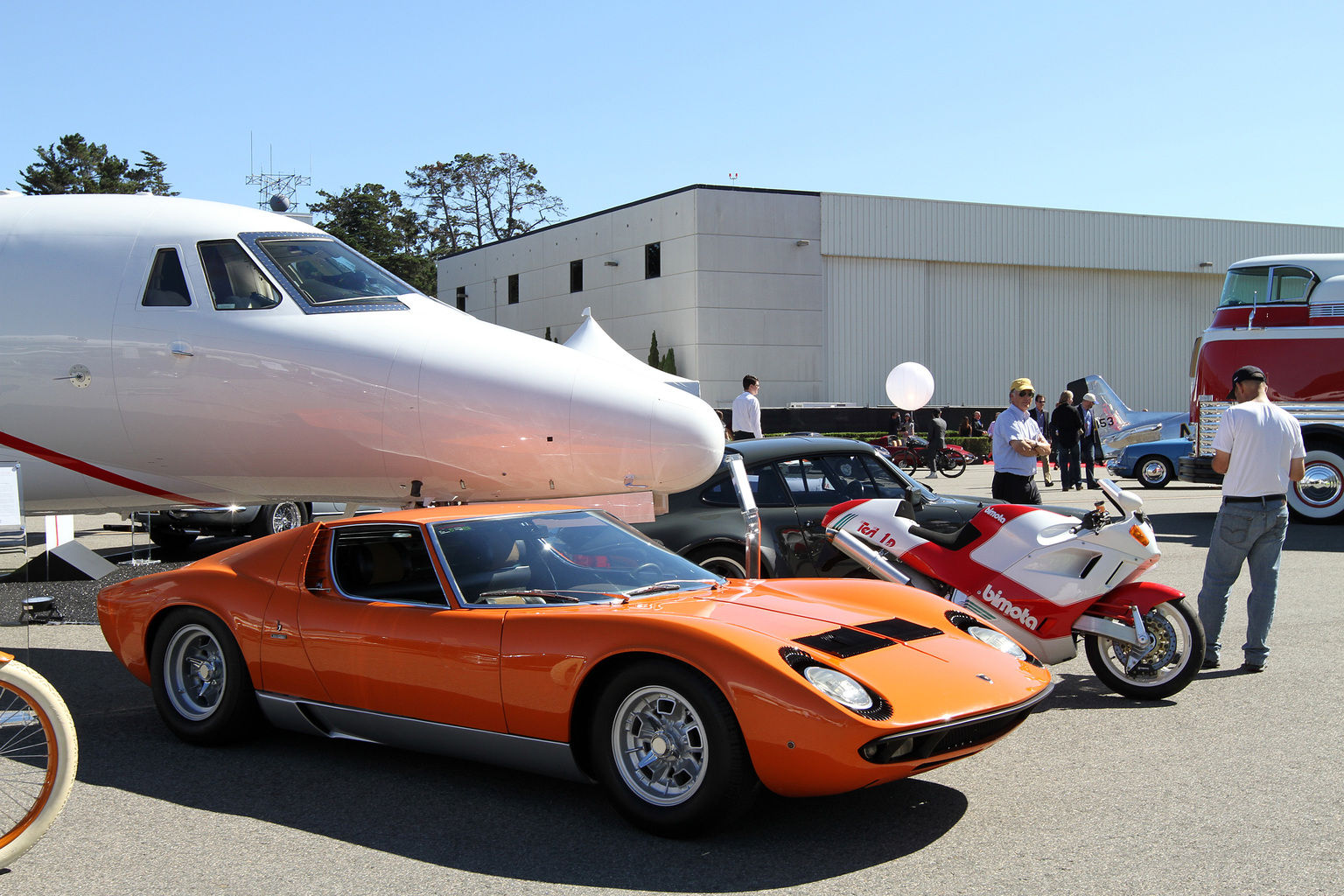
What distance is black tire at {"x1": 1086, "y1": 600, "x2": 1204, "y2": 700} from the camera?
575 cm

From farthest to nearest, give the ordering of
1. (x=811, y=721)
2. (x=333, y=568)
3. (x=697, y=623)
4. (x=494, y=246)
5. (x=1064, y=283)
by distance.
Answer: (x=494, y=246) < (x=1064, y=283) < (x=333, y=568) < (x=697, y=623) < (x=811, y=721)

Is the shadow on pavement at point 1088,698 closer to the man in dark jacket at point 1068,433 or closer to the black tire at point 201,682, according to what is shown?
the black tire at point 201,682

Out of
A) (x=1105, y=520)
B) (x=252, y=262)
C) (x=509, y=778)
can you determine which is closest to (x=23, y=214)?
(x=252, y=262)

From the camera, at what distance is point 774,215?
130 feet

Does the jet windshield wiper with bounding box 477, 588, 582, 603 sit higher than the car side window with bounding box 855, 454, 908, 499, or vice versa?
the car side window with bounding box 855, 454, 908, 499

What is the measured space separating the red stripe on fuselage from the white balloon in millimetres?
27899

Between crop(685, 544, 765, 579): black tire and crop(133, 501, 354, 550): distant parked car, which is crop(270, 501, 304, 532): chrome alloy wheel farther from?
crop(685, 544, 765, 579): black tire

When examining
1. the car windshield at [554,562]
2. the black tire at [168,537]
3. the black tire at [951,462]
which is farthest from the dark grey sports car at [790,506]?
the black tire at [951,462]

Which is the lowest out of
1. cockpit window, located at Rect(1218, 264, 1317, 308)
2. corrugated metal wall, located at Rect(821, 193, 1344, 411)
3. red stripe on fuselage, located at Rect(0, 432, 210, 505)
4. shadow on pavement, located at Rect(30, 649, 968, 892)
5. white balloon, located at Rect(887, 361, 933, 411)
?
shadow on pavement, located at Rect(30, 649, 968, 892)

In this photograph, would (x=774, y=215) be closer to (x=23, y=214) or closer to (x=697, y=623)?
(x=23, y=214)

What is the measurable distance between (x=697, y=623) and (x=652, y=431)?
6.78ft

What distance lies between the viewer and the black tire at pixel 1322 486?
1456 centimetres

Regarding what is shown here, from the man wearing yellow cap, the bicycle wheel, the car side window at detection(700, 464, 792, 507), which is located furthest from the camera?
the man wearing yellow cap

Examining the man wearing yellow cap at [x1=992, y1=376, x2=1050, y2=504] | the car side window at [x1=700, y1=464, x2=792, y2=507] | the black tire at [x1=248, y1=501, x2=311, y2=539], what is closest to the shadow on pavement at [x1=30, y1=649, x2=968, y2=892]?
the car side window at [x1=700, y1=464, x2=792, y2=507]
